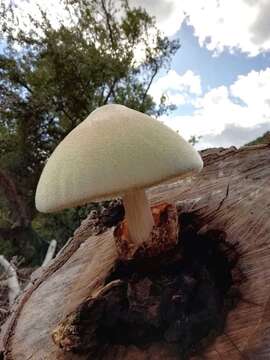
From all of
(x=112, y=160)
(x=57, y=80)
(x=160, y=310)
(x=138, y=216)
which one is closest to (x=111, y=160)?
(x=112, y=160)

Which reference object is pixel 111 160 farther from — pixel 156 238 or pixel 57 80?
pixel 57 80

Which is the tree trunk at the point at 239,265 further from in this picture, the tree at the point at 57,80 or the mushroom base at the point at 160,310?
the tree at the point at 57,80

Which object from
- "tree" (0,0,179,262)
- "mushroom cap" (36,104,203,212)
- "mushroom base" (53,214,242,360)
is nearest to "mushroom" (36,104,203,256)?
"mushroom cap" (36,104,203,212)

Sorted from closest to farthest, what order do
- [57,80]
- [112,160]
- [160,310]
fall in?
[112,160], [160,310], [57,80]

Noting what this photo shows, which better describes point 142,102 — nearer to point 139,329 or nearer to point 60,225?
point 60,225

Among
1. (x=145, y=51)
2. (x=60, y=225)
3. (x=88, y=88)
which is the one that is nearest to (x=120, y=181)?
Answer: (x=60, y=225)

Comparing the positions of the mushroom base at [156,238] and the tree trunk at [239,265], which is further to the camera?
the mushroom base at [156,238]

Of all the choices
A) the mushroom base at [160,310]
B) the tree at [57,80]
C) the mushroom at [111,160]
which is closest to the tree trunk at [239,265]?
the mushroom base at [160,310]
